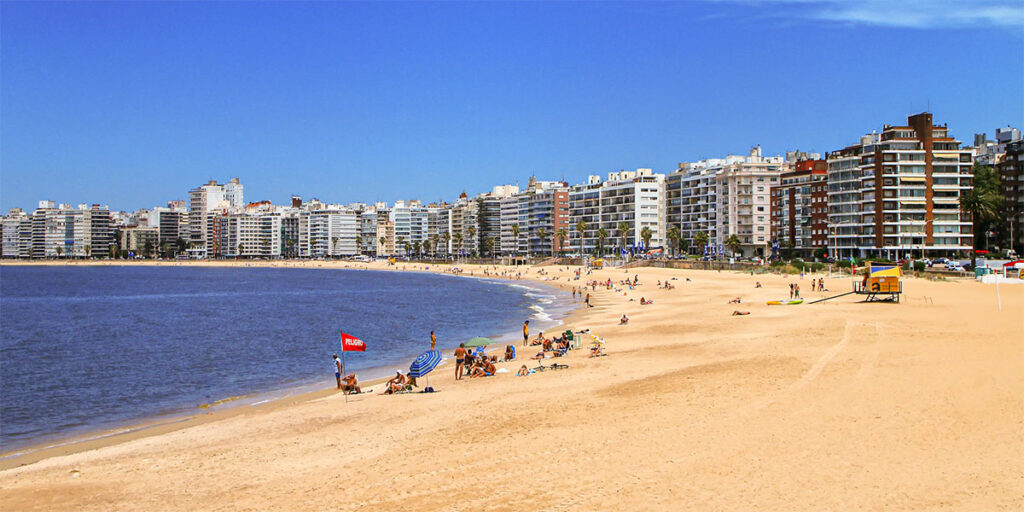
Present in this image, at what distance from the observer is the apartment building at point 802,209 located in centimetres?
9900

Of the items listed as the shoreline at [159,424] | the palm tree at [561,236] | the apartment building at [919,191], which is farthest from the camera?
the palm tree at [561,236]

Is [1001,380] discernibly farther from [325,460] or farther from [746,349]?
[325,460]

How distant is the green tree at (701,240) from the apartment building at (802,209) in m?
12.0

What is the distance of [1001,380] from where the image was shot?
1727 centimetres

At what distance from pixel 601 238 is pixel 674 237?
2030 centimetres

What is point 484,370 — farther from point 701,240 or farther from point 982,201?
point 701,240


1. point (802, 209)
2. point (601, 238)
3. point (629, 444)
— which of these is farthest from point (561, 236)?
point (629, 444)

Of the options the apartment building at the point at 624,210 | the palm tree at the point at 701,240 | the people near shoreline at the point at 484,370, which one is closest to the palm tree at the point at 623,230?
the apartment building at the point at 624,210

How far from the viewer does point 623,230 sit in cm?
14050

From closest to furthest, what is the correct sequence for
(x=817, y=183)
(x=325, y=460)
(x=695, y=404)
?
1. (x=325, y=460)
2. (x=695, y=404)
3. (x=817, y=183)

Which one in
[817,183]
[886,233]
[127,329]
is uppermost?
[817,183]

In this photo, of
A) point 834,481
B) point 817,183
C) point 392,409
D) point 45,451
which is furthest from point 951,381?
point 817,183

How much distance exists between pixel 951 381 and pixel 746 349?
833 centimetres

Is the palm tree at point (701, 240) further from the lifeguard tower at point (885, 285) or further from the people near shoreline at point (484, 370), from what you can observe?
the people near shoreline at point (484, 370)
